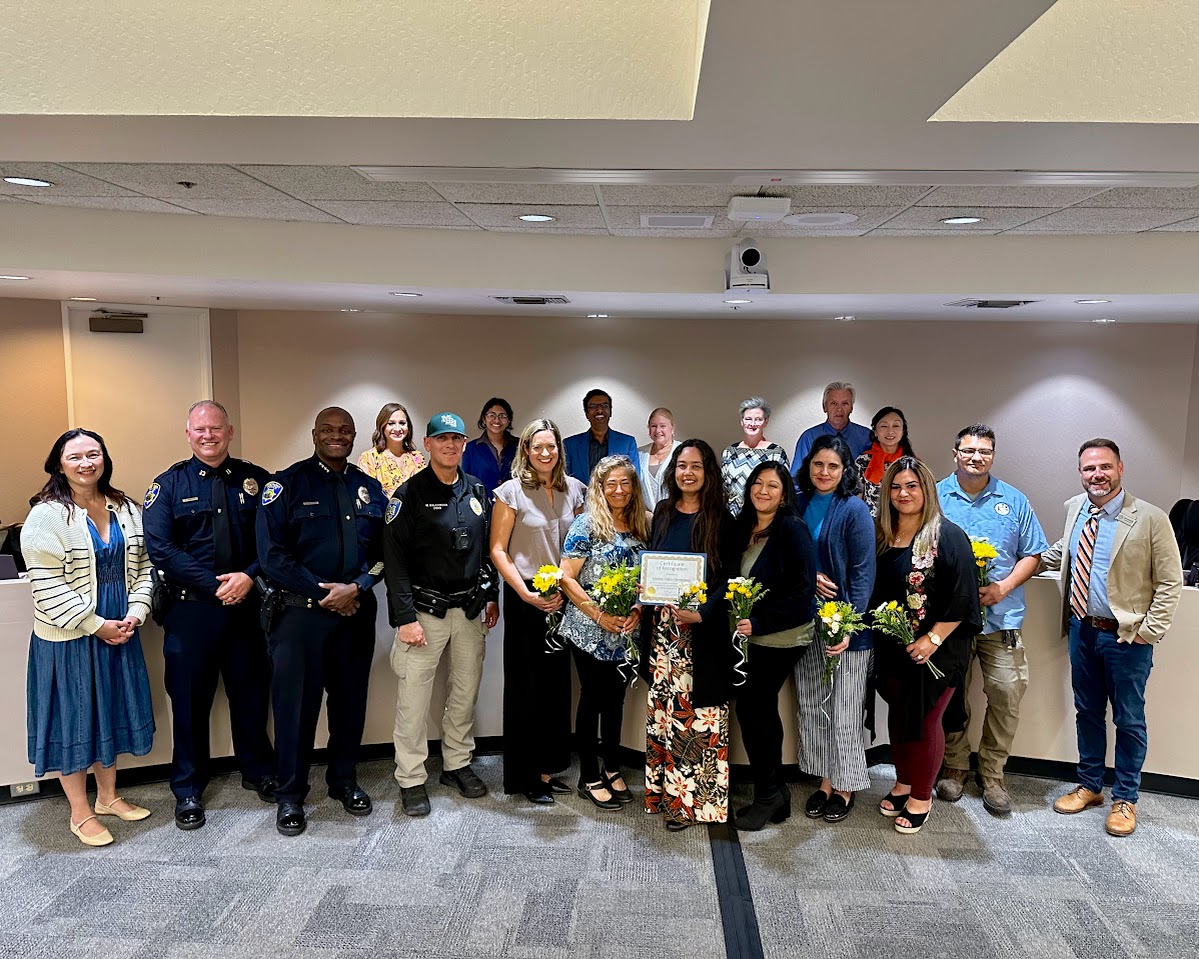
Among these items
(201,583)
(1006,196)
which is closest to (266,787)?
(201,583)

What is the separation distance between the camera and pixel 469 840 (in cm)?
347

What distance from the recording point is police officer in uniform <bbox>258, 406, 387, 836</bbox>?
11.4ft

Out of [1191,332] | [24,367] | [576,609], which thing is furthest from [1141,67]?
[24,367]

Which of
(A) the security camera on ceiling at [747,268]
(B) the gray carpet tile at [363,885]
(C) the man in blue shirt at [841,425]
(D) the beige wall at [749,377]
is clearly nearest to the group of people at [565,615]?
(B) the gray carpet tile at [363,885]

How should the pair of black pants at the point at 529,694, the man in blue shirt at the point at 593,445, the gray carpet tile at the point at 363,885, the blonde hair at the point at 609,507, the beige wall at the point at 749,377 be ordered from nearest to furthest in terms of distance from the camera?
1. the gray carpet tile at the point at 363,885
2. the blonde hair at the point at 609,507
3. the pair of black pants at the point at 529,694
4. the man in blue shirt at the point at 593,445
5. the beige wall at the point at 749,377

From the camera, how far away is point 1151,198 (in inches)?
135

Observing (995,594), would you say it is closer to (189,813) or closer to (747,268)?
(747,268)

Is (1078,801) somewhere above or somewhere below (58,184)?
below

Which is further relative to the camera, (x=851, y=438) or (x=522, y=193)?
(x=851, y=438)

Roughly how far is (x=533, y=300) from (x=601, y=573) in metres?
2.59

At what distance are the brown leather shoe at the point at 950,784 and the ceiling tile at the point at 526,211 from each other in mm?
3074

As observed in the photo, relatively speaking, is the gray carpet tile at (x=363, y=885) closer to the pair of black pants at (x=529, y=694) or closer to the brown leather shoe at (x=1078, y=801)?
the pair of black pants at (x=529, y=694)

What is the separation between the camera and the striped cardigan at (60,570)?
3.28 meters

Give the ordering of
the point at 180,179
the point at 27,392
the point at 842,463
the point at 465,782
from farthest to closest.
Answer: the point at 27,392, the point at 465,782, the point at 842,463, the point at 180,179
